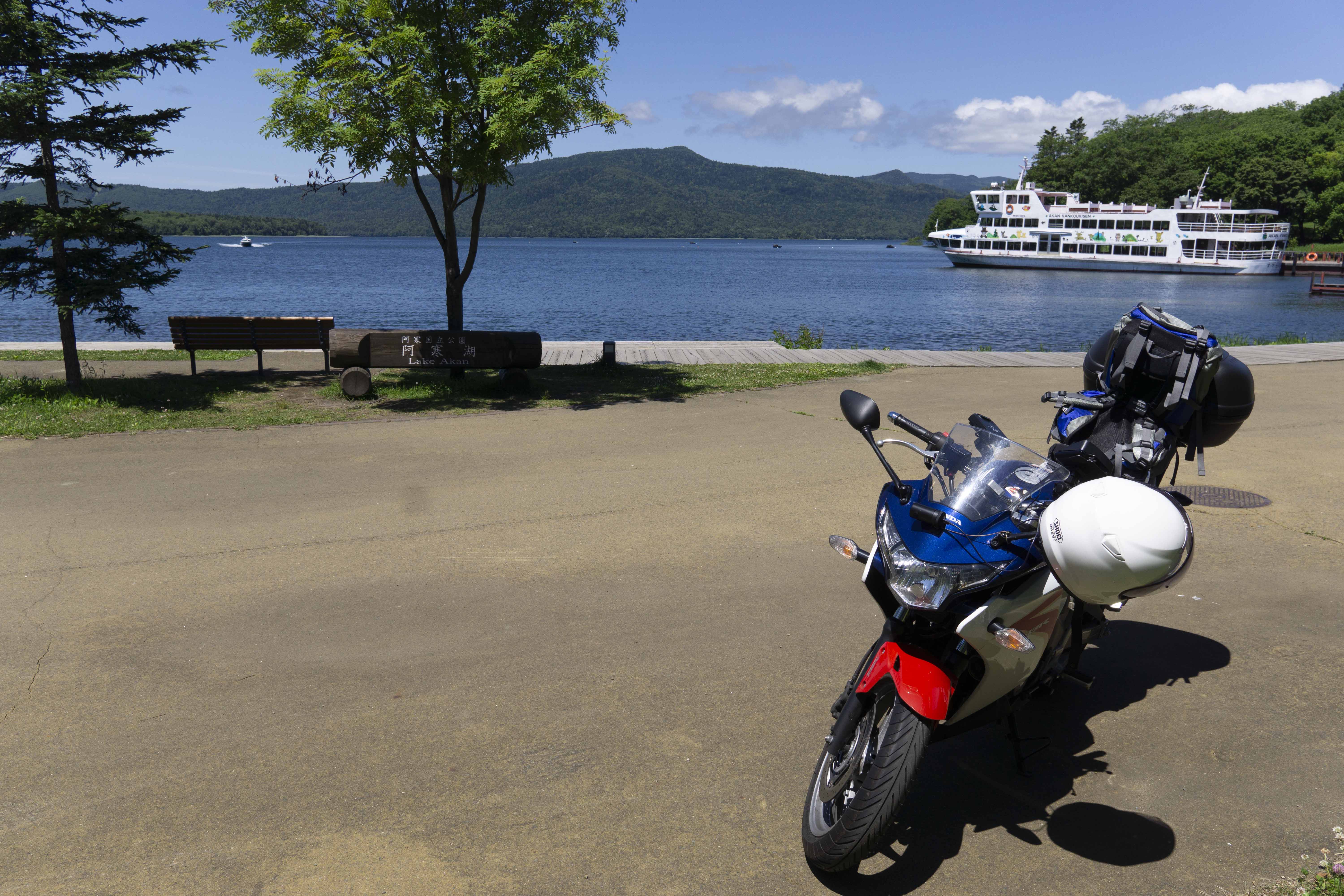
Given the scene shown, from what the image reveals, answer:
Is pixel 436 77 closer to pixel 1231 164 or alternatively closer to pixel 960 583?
pixel 960 583

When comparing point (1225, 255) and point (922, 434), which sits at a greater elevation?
point (1225, 255)

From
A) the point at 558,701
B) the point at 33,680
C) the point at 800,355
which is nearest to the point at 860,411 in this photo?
the point at 558,701

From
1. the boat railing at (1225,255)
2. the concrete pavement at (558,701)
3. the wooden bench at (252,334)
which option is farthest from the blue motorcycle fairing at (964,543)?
the boat railing at (1225,255)

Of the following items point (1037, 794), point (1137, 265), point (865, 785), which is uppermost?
point (1137, 265)

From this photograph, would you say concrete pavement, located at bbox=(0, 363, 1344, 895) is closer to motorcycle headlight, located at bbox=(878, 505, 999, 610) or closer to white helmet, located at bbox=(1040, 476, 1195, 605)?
motorcycle headlight, located at bbox=(878, 505, 999, 610)

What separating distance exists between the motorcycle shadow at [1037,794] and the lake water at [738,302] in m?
22.4

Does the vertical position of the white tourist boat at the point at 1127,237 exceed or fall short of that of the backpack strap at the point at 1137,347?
it exceeds it

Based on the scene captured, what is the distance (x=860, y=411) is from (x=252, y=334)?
12446 millimetres

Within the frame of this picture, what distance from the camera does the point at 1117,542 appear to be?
7.91ft

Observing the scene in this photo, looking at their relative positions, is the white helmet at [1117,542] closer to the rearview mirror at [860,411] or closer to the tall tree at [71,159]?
the rearview mirror at [860,411]

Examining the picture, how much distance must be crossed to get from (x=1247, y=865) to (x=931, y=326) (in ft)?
120

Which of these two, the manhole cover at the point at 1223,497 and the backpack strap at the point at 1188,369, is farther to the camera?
the manhole cover at the point at 1223,497

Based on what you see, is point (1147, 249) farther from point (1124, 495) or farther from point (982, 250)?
point (1124, 495)

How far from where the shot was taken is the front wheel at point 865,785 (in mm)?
2688
